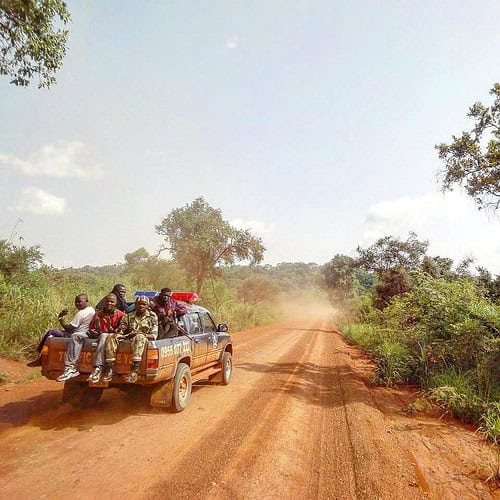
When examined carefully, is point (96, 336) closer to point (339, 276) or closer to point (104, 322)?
point (104, 322)

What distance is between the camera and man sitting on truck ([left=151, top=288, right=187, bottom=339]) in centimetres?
660

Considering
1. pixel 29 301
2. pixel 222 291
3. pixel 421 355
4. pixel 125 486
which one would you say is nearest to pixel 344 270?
pixel 222 291

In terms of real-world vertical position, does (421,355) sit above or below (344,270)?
below

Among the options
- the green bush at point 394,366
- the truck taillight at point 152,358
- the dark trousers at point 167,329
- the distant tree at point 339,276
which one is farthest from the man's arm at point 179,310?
the distant tree at point 339,276

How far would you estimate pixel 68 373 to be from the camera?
5430mm

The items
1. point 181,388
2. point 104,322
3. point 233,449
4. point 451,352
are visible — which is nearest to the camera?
point 233,449

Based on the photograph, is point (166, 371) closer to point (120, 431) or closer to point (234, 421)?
point (120, 431)

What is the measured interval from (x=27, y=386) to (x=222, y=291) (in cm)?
2013

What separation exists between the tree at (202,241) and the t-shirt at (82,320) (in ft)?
57.6

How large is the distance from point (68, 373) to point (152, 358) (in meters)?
1.31

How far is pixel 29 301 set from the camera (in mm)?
9727

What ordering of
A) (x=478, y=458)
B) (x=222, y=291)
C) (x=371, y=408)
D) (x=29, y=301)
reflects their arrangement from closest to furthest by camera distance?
(x=478, y=458), (x=371, y=408), (x=29, y=301), (x=222, y=291)

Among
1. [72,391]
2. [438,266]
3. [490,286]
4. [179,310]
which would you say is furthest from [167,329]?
[438,266]

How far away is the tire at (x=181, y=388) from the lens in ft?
19.7
